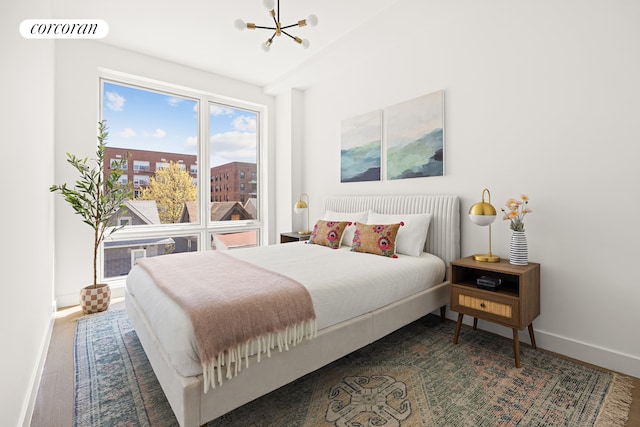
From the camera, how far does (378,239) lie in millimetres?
2928

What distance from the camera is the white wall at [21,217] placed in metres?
1.36

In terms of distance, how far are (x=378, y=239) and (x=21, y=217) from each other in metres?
2.57

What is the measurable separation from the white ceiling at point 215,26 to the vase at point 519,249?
7.81 feet

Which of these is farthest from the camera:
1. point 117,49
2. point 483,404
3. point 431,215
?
point 117,49

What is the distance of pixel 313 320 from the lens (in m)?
1.79

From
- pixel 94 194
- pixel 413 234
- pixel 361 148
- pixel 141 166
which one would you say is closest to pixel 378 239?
pixel 413 234

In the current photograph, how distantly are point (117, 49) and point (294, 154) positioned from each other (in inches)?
103

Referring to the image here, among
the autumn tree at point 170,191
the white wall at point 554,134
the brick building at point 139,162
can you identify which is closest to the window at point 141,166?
the brick building at point 139,162

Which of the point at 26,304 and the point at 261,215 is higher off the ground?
the point at 261,215

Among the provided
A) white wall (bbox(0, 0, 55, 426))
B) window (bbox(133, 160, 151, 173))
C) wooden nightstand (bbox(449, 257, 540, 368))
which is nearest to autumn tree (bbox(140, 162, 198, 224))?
window (bbox(133, 160, 151, 173))

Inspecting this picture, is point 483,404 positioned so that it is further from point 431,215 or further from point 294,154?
point 294,154

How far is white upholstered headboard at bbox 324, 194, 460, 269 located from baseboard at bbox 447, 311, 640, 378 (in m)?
0.81

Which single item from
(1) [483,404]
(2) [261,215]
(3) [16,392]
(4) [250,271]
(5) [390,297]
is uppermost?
(2) [261,215]

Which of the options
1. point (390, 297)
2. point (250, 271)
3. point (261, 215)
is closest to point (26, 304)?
point (250, 271)
